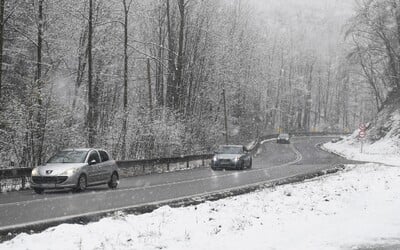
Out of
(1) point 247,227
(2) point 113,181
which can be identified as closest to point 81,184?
(2) point 113,181

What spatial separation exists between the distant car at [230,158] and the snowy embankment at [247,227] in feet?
53.6

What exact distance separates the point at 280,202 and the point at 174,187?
21.4 ft

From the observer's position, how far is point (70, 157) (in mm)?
20328

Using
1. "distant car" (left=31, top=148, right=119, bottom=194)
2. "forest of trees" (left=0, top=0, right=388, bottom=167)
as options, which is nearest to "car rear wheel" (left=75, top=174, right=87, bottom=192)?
"distant car" (left=31, top=148, right=119, bottom=194)

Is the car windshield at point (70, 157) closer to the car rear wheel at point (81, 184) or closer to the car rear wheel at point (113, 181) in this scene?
the car rear wheel at point (81, 184)

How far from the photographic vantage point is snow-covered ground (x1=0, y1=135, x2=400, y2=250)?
9.86 m

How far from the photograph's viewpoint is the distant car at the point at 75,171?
61.5 ft

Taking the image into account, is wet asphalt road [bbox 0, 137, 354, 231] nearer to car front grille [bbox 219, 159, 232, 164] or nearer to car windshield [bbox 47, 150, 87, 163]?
car windshield [bbox 47, 150, 87, 163]

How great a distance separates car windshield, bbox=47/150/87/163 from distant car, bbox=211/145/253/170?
14.5 m

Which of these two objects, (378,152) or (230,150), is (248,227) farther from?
(378,152)

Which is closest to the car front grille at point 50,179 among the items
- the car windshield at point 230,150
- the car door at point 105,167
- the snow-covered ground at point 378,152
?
the car door at point 105,167

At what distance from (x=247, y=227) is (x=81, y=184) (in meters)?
9.46

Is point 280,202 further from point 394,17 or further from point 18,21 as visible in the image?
point 394,17

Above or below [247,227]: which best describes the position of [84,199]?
below
